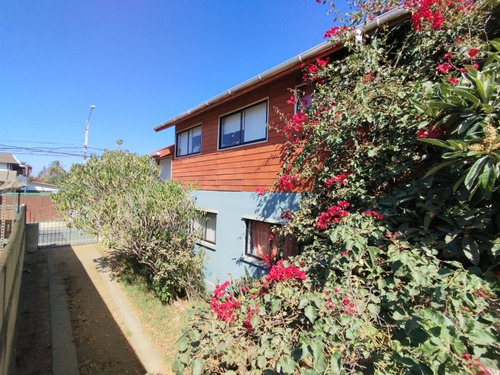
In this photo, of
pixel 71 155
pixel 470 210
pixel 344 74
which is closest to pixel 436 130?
pixel 470 210

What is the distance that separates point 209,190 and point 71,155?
93.2ft

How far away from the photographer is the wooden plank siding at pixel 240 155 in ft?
18.2

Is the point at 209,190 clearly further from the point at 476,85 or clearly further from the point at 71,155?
the point at 71,155

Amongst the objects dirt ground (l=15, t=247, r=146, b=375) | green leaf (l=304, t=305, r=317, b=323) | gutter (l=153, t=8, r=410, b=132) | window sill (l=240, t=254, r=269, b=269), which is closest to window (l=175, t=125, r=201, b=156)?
gutter (l=153, t=8, r=410, b=132)

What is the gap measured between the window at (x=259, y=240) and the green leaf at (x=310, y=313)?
3.46 metres

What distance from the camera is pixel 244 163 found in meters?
6.45

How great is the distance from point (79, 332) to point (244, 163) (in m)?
5.28

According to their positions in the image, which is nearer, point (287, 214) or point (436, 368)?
point (436, 368)

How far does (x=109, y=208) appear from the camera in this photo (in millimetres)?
6070

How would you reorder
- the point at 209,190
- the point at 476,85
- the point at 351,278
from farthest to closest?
the point at 209,190 → the point at 351,278 → the point at 476,85

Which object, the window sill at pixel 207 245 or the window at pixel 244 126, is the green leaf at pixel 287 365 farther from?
the window sill at pixel 207 245

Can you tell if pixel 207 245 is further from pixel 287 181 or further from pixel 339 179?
pixel 339 179

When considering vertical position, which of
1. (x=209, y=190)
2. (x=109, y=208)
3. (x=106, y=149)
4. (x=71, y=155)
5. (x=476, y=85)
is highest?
(x=71, y=155)

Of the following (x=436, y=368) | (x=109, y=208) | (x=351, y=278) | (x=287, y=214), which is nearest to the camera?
(x=436, y=368)
